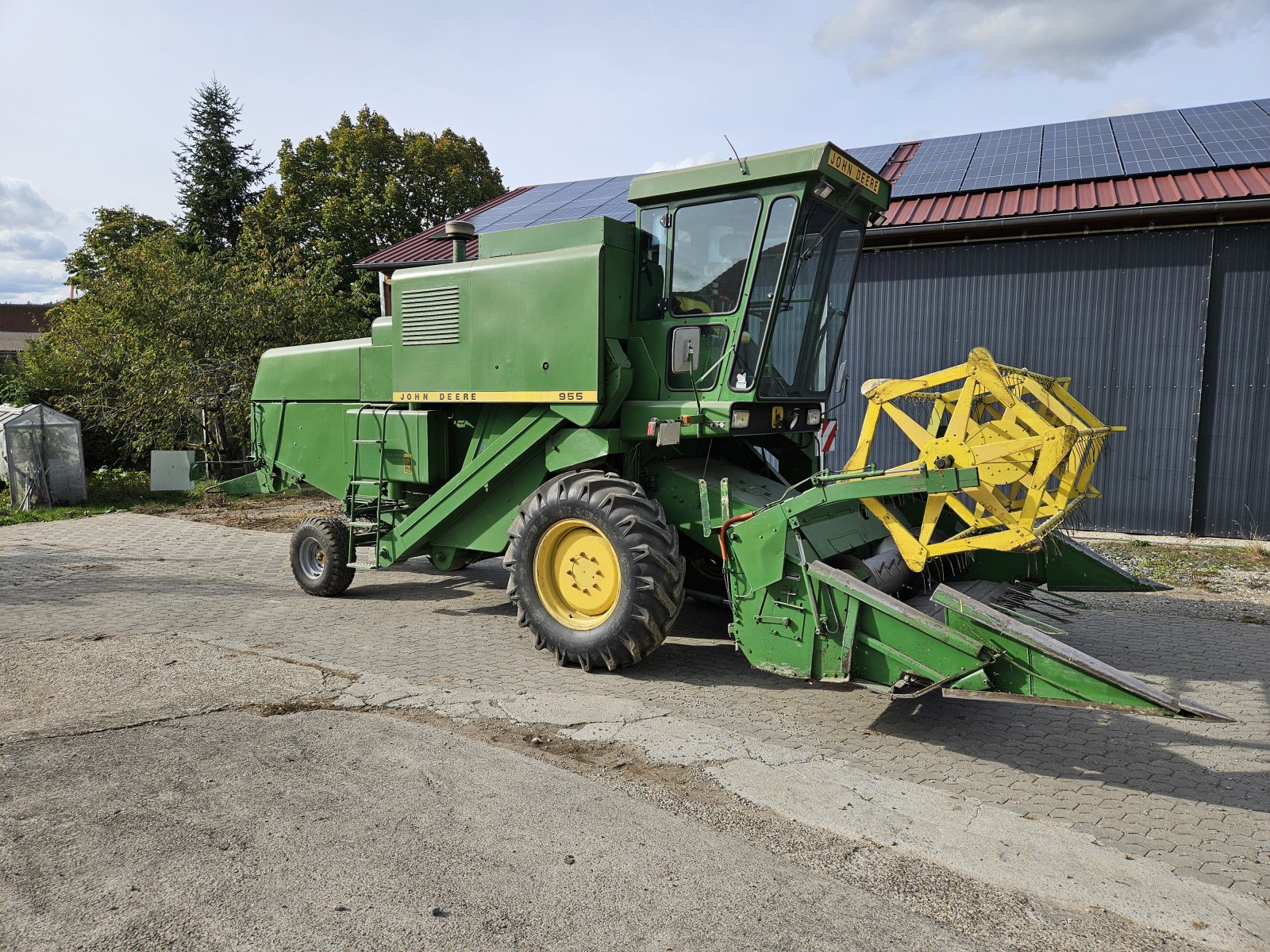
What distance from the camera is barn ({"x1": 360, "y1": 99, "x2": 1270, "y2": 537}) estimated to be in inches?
389

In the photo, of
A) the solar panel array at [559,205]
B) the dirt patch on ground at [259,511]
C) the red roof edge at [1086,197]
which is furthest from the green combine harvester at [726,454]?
the solar panel array at [559,205]

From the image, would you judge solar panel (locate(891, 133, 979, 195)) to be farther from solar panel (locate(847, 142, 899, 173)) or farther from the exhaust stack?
the exhaust stack

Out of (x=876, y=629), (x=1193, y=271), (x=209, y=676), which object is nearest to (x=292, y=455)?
(x=209, y=676)

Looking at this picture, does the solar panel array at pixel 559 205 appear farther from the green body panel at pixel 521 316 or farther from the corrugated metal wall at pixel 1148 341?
the green body panel at pixel 521 316

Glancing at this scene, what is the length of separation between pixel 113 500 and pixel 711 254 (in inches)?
463

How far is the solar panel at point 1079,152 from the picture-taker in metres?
10.8

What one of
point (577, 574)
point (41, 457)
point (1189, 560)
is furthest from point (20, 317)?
point (1189, 560)

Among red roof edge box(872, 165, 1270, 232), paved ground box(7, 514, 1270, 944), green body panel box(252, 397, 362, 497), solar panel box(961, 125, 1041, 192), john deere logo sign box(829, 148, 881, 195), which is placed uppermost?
solar panel box(961, 125, 1041, 192)

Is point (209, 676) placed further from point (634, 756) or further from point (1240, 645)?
point (1240, 645)

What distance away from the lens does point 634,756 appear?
4266mm

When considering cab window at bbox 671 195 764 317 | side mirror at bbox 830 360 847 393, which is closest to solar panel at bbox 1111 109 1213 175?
side mirror at bbox 830 360 847 393

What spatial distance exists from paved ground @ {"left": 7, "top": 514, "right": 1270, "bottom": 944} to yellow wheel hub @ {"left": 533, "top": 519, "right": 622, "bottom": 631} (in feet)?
1.24

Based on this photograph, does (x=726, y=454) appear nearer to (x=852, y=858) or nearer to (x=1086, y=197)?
(x=852, y=858)

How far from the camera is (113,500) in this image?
1364 centimetres
